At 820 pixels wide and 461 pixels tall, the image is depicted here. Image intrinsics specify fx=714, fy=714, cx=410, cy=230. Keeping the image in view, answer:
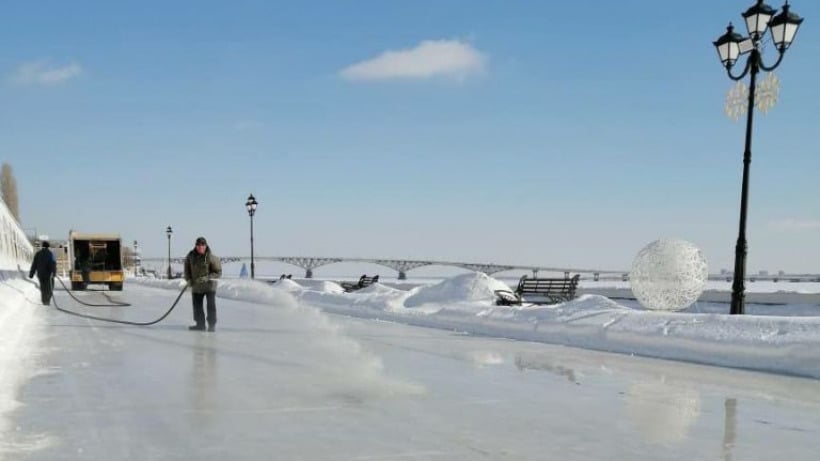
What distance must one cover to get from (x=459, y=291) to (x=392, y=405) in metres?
15.1

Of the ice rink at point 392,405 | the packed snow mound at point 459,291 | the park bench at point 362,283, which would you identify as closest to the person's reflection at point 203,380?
the ice rink at point 392,405

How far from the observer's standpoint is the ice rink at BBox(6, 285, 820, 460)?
502 cm

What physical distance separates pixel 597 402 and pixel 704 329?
4.88 m

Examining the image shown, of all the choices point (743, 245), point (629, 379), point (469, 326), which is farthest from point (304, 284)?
point (629, 379)

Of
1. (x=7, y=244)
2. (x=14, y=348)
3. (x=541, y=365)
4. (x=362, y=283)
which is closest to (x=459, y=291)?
(x=541, y=365)

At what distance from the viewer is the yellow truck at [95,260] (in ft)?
125

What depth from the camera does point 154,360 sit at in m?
9.67

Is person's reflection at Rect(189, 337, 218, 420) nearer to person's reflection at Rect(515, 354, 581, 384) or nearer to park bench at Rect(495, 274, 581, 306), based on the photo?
person's reflection at Rect(515, 354, 581, 384)

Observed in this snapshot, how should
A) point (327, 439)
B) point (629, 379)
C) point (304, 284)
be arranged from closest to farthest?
1. point (327, 439)
2. point (629, 379)
3. point (304, 284)

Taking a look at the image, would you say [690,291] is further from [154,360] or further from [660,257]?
[154,360]

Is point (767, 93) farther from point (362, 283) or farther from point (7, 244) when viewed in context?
point (7, 244)

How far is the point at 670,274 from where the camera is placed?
15570 millimetres

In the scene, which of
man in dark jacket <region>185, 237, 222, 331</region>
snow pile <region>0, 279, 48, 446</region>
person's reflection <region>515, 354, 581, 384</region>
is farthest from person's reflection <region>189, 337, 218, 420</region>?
person's reflection <region>515, 354, 581, 384</region>

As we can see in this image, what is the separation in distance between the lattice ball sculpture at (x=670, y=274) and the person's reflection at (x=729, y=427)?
8.63m
